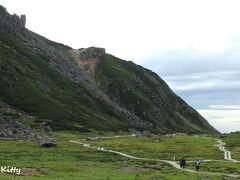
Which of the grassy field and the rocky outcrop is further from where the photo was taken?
the rocky outcrop

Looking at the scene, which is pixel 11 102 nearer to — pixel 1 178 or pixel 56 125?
pixel 56 125

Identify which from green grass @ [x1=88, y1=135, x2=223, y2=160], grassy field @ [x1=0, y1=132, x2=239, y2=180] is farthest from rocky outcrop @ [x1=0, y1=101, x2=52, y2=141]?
green grass @ [x1=88, y1=135, x2=223, y2=160]

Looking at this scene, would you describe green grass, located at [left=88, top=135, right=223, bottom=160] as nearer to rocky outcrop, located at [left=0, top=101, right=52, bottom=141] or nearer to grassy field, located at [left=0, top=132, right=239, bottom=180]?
grassy field, located at [left=0, top=132, right=239, bottom=180]

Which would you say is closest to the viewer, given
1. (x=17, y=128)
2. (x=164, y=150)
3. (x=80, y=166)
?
(x=80, y=166)

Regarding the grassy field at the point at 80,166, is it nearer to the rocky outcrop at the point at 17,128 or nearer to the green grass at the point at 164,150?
the green grass at the point at 164,150

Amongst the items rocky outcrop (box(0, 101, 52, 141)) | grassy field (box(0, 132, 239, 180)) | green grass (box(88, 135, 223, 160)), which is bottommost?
grassy field (box(0, 132, 239, 180))

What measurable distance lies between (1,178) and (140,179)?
24242 millimetres

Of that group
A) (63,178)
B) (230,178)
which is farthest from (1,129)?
(230,178)

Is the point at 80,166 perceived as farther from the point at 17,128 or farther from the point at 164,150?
the point at 17,128

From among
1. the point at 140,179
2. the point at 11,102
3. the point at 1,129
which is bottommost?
the point at 140,179

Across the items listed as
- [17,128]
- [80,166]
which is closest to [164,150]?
[80,166]

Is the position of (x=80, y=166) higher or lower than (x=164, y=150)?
lower

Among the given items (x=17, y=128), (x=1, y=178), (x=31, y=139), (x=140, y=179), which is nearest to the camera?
(x=1, y=178)

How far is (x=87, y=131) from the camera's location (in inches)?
7702
